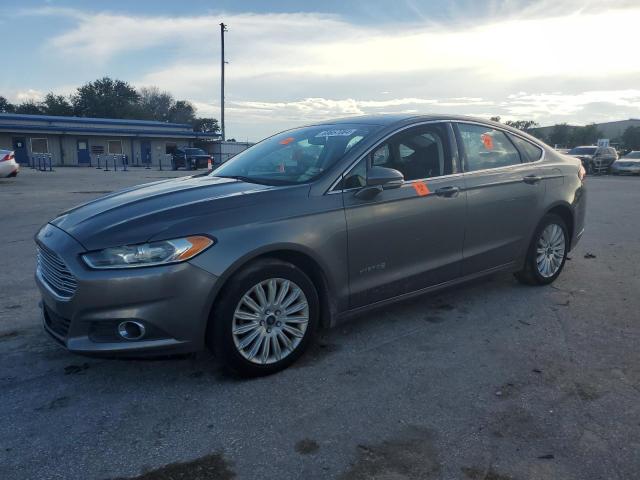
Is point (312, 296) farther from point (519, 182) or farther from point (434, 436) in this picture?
point (519, 182)

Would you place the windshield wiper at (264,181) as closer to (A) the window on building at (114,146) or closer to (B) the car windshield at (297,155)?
(B) the car windshield at (297,155)

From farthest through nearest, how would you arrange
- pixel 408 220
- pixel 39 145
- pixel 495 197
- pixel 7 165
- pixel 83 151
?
pixel 83 151, pixel 39 145, pixel 7 165, pixel 495 197, pixel 408 220

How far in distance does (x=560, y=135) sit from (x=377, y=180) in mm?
71626

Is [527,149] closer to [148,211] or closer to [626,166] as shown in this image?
[148,211]

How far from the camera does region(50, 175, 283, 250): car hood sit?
299cm

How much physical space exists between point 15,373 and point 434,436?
268 cm

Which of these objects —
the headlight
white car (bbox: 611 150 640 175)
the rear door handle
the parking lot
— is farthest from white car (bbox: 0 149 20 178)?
white car (bbox: 611 150 640 175)

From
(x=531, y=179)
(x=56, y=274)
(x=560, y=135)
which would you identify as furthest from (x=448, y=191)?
(x=560, y=135)

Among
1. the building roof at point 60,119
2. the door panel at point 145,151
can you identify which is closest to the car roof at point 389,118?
the building roof at point 60,119

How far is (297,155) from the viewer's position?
163 inches

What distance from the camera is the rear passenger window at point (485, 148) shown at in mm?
4512

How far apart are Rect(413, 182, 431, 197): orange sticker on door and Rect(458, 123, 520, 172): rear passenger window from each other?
1.92 feet

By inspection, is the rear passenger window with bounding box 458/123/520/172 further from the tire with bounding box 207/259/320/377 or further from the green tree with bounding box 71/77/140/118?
the green tree with bounding box 71/77/140/118

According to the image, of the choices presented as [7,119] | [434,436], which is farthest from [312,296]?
[7,119]
